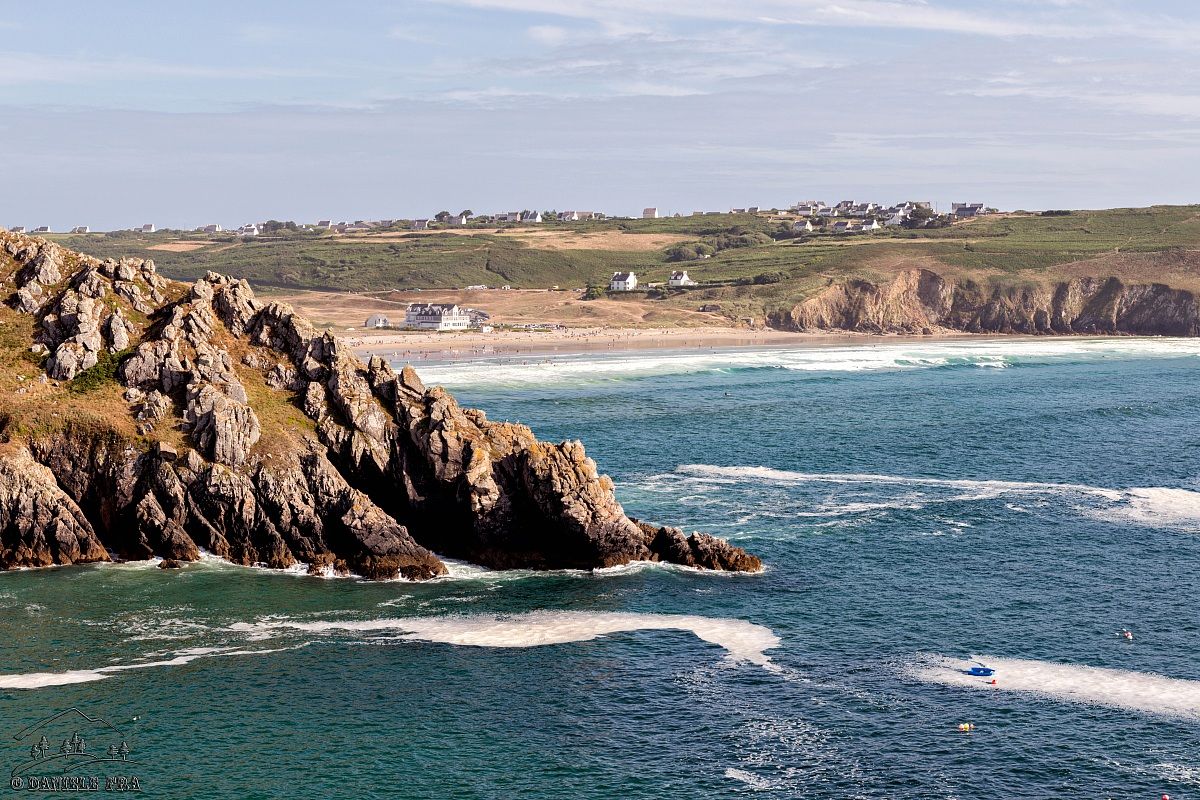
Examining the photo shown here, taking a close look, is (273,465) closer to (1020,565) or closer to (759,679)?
(759,679)

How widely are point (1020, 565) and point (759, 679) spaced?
80.9 ft

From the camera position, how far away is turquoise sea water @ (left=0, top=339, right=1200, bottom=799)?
43.3m

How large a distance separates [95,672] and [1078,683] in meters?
41.9

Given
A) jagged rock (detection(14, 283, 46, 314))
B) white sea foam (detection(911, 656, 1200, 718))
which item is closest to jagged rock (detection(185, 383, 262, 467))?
jagged rock (detection(14, 283, 46, 314))

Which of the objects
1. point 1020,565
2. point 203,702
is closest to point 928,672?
point 1020,565

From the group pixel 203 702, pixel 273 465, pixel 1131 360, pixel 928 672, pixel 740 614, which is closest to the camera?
pixel 203 702

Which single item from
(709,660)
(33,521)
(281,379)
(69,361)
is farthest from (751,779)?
(69,361)

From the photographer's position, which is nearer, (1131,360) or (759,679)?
(759,679)

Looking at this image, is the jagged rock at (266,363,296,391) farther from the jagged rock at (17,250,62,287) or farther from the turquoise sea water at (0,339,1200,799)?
the jagged rock at (17,250,62,287)

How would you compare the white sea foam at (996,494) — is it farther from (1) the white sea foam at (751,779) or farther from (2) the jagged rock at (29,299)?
(2) the jagged rock at (29,299)

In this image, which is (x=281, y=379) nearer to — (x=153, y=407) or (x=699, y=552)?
(x=153, y=407)

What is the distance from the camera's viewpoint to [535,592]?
64125mm

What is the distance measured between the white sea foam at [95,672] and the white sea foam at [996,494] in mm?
Answer: 40846

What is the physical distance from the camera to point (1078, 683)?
51406 millimetres
